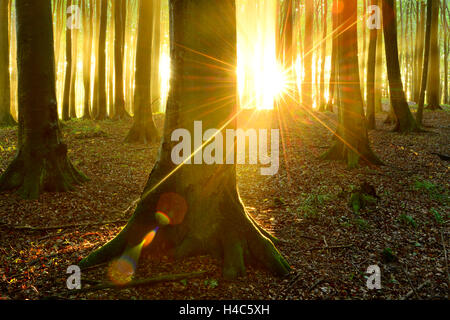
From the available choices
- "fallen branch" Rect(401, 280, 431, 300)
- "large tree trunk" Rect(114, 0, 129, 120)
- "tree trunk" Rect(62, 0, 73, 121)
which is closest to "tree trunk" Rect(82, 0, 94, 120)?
"tree trunk" Rect(62, 0, 73, 121)

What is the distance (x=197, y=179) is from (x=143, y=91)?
29.1ft

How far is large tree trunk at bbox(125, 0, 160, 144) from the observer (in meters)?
12.0

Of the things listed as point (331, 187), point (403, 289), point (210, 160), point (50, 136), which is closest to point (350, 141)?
point (331, 187)

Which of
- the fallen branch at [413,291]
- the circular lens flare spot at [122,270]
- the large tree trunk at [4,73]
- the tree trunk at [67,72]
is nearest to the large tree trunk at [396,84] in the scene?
the fallen branch at [413,291]

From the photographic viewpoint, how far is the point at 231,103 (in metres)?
4.38

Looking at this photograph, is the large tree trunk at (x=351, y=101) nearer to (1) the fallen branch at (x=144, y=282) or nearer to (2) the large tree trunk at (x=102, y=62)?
(1) the fallen branch at (x=144, y=282)

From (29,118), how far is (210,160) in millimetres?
4776

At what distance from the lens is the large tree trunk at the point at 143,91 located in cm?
1195

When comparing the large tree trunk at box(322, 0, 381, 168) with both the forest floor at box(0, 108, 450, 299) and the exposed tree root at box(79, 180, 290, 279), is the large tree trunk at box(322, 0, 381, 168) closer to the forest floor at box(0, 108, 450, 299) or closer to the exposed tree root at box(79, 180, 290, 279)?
the forest floor at box(0, 108, 450, 299)

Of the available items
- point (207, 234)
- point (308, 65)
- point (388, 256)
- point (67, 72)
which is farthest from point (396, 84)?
point (67, 72)

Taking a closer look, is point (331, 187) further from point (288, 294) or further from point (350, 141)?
point (288, 294)

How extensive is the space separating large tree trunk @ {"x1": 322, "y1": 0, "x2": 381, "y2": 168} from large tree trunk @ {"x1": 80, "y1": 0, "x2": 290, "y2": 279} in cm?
616

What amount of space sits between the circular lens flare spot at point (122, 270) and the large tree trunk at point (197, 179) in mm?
112

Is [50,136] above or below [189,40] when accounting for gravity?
below
